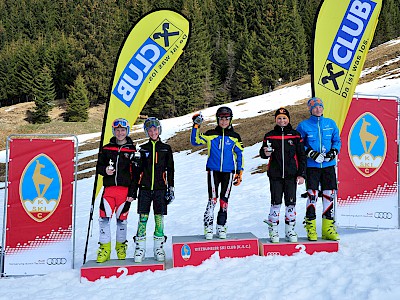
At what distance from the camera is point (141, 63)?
674 centimetres

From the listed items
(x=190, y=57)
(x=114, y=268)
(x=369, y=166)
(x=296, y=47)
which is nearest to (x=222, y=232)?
(x=114, y=268)

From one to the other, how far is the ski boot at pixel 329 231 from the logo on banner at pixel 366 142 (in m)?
1.50

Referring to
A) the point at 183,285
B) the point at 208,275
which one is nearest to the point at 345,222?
the point at 208,275

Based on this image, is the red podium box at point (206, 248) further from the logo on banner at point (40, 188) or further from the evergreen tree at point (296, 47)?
the evergreen tree at point (296, 47)

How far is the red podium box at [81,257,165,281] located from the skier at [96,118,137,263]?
0.71 feet

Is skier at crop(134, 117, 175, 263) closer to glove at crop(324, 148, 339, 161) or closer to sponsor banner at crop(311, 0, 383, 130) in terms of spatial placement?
glove at crop(324, 148, 339, 161)

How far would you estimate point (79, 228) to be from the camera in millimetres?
9625

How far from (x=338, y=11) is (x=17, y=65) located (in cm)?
7302

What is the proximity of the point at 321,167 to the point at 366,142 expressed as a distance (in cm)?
153

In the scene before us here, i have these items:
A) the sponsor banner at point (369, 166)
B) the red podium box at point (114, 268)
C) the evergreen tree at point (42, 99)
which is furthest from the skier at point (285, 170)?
the evergreen tree at point (42, 99)

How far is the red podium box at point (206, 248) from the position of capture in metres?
5.52

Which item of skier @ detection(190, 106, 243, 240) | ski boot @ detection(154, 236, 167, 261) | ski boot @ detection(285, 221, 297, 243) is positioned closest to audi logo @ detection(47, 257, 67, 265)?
ski boot @ detection(154, 236, 167, 261)

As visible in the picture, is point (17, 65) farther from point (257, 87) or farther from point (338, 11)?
point (338, 11)

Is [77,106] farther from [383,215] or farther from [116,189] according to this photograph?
[383,215]
